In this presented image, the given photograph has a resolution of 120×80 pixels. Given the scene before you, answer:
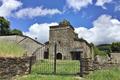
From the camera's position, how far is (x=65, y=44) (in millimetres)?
59406

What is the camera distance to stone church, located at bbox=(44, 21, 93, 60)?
58.3 m

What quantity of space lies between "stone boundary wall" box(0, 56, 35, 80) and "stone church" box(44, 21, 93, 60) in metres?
40.9

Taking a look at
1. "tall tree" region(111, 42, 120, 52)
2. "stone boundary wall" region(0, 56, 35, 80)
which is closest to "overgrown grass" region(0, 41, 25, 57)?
"stone boundary wall" region(0, 56, 35, 80)

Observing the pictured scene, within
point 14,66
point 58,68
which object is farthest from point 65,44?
point 14,66

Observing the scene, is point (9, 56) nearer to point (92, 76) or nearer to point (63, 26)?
point (92, 76)

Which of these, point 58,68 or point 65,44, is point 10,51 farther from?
point 65,44

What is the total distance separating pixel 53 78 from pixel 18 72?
6.29 feet

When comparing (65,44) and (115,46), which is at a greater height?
(115,46)

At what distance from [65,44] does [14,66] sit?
44110 millimetres

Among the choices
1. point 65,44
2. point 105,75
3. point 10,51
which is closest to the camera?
point 10,51

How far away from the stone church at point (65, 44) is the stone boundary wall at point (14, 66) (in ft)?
134

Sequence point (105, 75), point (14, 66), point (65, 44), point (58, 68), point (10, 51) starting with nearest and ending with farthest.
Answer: point (14, 66) < point (10, 51) < point (105, 75) < point (58, 68) < point (65, 44)

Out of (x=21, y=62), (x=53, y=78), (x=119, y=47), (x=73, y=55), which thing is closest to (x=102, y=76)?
(x=53, y=78)

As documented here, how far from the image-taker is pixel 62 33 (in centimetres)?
5931
